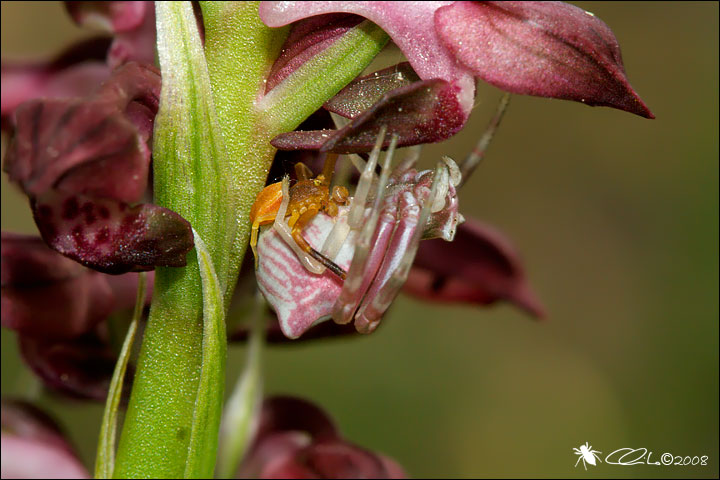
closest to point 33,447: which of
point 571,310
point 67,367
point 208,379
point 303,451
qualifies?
point 67,367

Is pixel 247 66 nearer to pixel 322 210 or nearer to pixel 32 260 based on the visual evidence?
pixel 322 210

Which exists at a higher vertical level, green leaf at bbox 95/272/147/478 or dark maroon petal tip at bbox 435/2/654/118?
dark maroon petal tip at bbox 435/2/654/118

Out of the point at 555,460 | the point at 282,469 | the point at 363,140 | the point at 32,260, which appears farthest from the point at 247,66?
the point at 555,460

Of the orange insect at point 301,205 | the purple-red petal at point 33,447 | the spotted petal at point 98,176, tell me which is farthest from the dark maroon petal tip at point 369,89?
the purple-red petal at point 33,447

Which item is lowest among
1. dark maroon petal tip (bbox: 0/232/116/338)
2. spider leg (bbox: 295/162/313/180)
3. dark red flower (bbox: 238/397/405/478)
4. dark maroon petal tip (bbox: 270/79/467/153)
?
dark red flower (bbox: 238/397/405/478)

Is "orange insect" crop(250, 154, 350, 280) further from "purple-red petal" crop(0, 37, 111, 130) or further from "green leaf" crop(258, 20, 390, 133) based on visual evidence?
"purple-red petal" crop(0, 37, 111, 130)

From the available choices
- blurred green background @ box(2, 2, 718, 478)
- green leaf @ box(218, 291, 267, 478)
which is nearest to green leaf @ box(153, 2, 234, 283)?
green leaf @ box(218, 291, 267, 478)
